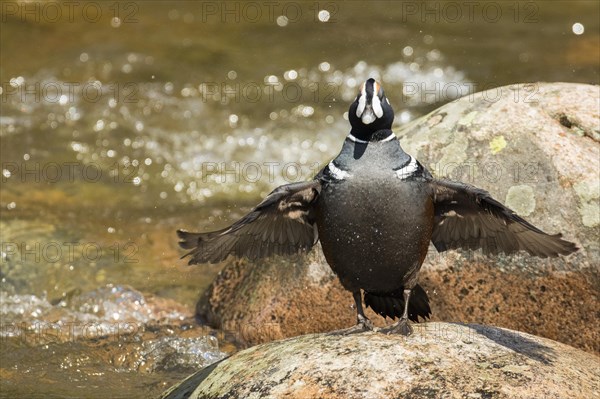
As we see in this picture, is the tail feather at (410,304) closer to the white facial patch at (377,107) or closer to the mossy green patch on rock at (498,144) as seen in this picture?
the mossy green patch on rock at (498,144)

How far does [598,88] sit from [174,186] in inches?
206

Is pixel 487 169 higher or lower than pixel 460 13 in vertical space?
lower

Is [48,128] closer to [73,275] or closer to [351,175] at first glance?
[73,275]

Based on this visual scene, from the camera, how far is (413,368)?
473 centimetres

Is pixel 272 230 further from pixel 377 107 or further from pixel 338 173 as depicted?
pixel 377 107

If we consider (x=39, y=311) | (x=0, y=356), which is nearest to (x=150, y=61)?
(x=39, y=311)

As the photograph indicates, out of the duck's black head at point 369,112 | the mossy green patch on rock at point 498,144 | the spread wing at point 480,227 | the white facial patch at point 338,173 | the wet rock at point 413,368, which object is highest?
the duck's black head at point 369,112

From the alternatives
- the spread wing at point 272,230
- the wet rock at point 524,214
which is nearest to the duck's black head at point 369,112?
the spread wing at point 272,230

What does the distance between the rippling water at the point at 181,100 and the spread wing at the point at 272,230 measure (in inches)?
96.3

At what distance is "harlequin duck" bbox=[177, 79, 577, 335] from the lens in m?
5.19

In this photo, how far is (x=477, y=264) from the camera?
621 centimetres

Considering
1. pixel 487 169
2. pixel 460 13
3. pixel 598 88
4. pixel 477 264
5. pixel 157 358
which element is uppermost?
pixel 460 13

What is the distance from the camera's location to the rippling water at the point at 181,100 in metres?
8.77

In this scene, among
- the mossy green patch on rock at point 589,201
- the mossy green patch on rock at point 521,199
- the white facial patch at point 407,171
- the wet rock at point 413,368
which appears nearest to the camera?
the wet rock at point 413,368
